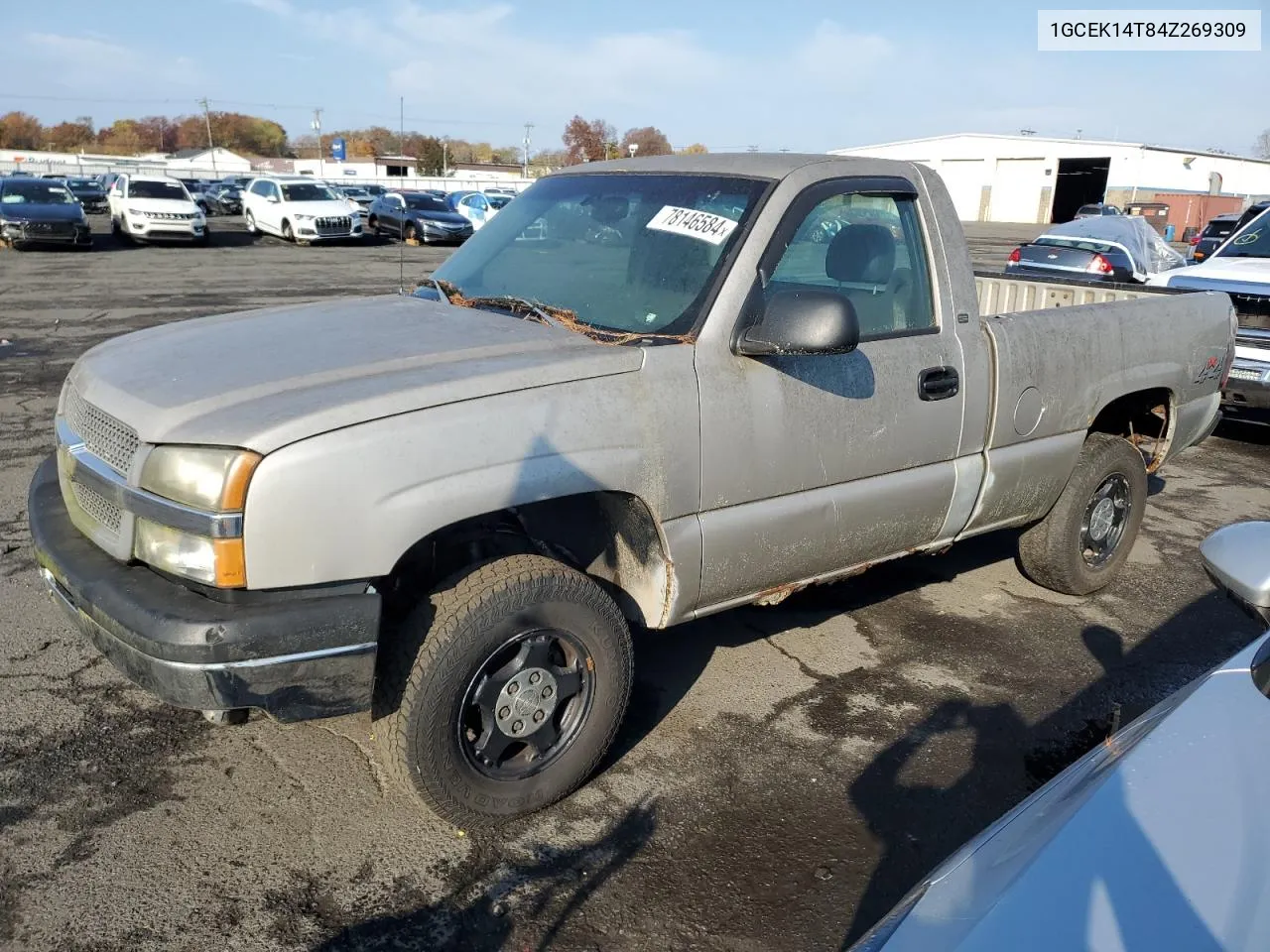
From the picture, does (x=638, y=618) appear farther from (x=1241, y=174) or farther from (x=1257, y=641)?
(x=1241, y=174)

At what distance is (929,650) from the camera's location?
4.44 meters

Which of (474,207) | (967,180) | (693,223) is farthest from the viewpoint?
(967,180)

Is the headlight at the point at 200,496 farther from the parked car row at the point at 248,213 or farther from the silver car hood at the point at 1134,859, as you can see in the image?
the parked car row at the point at 248,213

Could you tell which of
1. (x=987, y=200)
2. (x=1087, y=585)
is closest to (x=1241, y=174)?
(x=987, y=200)

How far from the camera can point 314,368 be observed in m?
2.89

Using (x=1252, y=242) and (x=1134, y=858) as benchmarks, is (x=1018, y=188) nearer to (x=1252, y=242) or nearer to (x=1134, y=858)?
(x=1252, y=242)

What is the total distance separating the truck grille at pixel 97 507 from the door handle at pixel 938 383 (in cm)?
273

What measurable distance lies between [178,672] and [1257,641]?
257cm

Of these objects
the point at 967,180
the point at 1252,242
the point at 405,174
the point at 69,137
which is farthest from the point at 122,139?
the point at 1252,242

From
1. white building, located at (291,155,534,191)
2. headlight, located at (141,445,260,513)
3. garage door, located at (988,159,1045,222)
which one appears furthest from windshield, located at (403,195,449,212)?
garage door, located at (988,159,1045,222)

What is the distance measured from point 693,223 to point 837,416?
0.84 m

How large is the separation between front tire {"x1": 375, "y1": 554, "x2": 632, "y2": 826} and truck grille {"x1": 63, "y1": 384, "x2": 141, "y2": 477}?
90 centimetres

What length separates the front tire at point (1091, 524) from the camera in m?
4.79

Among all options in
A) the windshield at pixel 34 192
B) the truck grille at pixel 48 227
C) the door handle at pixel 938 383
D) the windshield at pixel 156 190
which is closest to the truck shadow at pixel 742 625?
the door handle at pixel 938 383
